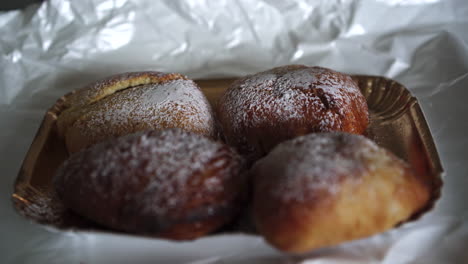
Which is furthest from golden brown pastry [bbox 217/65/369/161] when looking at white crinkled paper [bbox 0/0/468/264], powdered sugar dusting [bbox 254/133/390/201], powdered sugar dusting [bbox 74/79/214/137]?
white crinkled paper [bbox 0/0/468/264]

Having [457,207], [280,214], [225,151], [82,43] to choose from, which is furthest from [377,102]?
[82,43]

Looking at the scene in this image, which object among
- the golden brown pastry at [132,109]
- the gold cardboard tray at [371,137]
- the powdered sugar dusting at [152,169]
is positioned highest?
the powdered sugar dusting at [152,169]

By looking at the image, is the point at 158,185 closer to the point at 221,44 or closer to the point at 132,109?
the point at 132,109

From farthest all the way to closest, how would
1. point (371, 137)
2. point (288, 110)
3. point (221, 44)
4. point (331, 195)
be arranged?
1. point (221, 44)
2. point (371, 137)
3. point (288, 110)
4. point (331, 195)

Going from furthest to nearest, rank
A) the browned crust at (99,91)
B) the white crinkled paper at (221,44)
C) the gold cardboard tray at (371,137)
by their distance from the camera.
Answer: the white crinkled paper at (221,44), the browned crust at (99,91), the gold cardboard tray at (371,137)

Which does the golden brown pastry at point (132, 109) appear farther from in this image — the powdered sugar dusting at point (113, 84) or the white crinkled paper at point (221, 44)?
the white crinkled paper at point (221, 44)

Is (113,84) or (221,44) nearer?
(113,84)

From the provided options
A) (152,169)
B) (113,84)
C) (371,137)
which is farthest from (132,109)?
(371,137)

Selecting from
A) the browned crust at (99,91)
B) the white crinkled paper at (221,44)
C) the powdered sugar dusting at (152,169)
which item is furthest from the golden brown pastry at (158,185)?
the white crinkled paper at (221,44)

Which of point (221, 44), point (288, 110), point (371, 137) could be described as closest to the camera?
point (288, 110)
